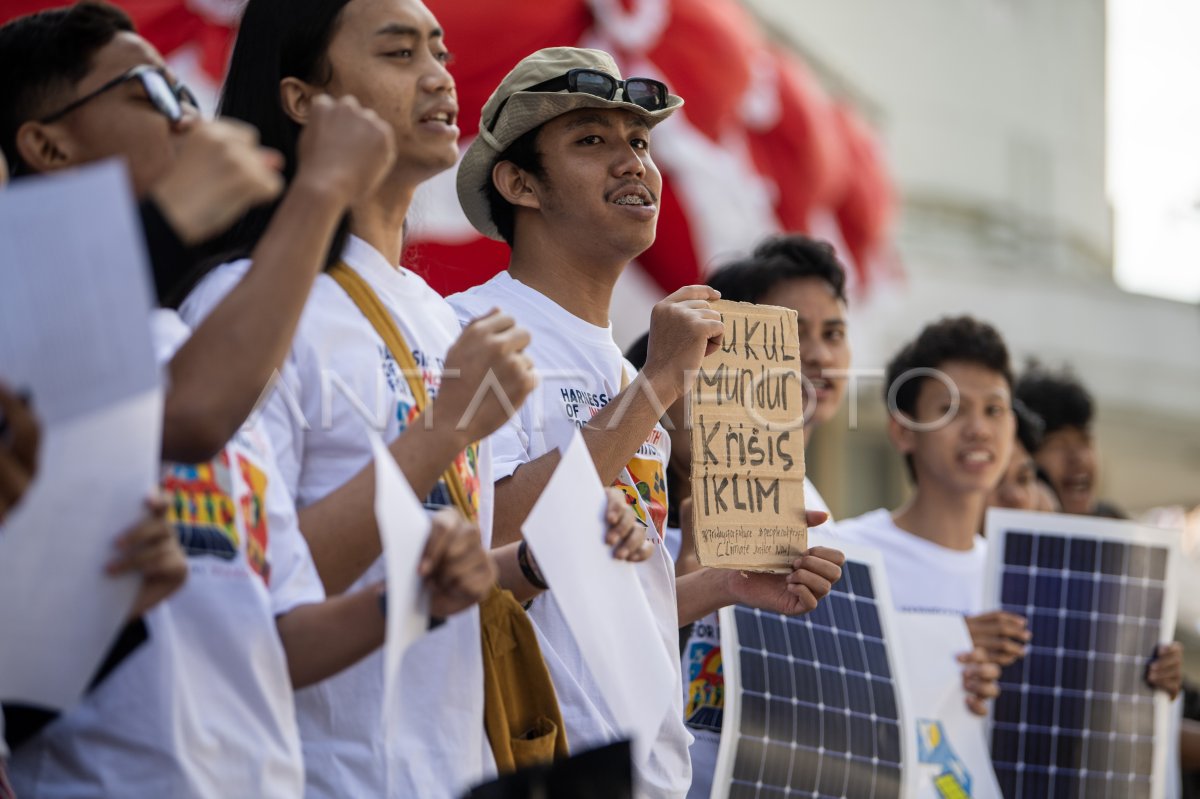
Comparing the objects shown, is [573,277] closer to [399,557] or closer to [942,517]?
[399,557]

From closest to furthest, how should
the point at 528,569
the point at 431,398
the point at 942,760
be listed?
the point at 431,398 → the point at 528,569 → the point at 942,760

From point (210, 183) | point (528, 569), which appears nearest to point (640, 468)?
point (528, 569)

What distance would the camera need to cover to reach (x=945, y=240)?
17000mm

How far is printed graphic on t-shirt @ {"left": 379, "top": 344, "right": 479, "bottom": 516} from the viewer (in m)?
2.61

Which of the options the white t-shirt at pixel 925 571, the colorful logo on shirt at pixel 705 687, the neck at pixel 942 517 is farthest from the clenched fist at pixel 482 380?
the neck at pixel 942 517

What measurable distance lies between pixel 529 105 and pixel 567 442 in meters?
0.67

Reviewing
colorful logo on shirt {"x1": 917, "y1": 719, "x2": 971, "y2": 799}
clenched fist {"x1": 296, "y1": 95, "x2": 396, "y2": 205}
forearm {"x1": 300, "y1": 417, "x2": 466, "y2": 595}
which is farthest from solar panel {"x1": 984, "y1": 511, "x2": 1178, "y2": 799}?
clenched fist {"x1": 296, "y1": 95, "x2": 396, "y2": 205}

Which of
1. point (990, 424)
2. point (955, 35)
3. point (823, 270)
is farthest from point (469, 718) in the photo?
point (955, 35)

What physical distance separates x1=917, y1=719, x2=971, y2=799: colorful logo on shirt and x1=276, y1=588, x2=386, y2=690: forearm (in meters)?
2.04

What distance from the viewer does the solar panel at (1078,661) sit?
4.34 m

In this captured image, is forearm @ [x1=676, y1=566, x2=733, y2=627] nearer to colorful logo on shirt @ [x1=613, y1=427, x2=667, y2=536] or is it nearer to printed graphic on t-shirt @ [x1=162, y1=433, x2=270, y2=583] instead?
colorful logo on shirt @ [x1=613, y1=427, x2=667, y2=536]

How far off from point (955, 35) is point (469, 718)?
1673 cm

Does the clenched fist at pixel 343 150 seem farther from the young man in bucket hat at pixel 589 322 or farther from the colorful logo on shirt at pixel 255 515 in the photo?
the young man in bucket hat at pixel 589 322

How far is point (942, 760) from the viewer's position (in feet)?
13.3
